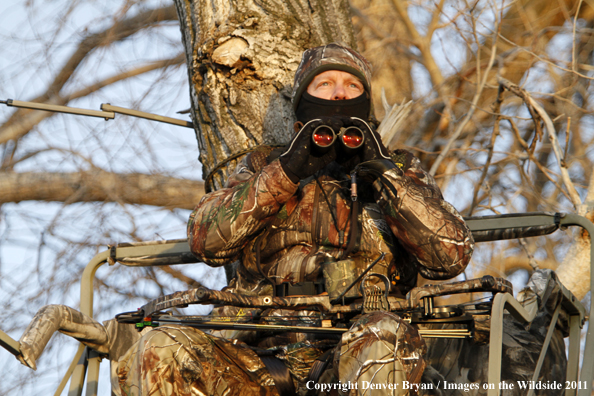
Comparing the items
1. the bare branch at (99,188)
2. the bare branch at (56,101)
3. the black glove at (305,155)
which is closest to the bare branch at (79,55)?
the bare branch at (56,101)

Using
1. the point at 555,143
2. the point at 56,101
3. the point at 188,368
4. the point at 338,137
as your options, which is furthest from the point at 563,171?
the point at 56,101

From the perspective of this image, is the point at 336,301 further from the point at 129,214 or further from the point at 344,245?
the point at 129,214

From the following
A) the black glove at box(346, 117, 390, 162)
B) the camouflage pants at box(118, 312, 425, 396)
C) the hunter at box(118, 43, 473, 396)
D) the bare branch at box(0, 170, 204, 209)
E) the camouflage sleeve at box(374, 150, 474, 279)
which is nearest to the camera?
the camouflage pants at box(118, 312, 425, 396)

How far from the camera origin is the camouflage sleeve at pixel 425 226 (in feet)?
8.70

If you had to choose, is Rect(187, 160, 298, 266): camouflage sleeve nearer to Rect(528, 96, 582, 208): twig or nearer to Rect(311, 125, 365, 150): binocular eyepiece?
Rect(311, 125, 365, 150): binocular eyepiece

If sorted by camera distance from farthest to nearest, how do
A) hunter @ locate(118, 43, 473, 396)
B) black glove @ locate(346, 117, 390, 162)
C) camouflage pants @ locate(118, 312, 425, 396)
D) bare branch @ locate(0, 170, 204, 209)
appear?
1. bare branch @ locate(0, 170, 204, 209)
2. black glove @ locate(346, 117, 390, 162)
3. hunter @ locate(118, 43, 473, 396)
4. camouflage pants @ locate(118, 312, 425, 396)

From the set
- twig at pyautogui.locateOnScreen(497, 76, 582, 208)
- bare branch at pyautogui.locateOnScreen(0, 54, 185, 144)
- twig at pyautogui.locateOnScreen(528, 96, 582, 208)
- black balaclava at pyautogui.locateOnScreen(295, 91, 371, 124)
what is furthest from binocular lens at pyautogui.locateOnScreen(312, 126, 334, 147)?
bare branch at pyautogui.locateOnScreen(0, 54, 185, 144)

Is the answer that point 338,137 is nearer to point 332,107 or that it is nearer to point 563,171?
point 332,107

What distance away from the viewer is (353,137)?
2.75 metres

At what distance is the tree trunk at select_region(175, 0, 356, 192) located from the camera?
3631mm

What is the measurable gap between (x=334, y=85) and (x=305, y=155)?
1.73 ft

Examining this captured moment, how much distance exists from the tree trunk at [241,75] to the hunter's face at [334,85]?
0.46 metres

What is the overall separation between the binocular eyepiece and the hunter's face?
16.3 inches

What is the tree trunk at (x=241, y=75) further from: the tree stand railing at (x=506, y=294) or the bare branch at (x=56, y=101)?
the bare branch at (x=56, y=101)
